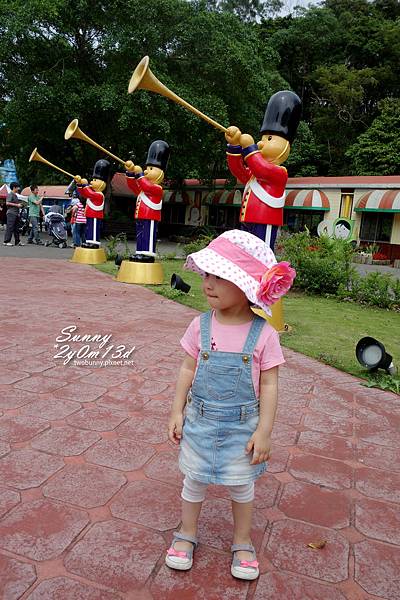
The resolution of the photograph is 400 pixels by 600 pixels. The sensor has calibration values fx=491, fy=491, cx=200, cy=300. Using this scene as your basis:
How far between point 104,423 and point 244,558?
138 cm

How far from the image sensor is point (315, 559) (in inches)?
74.5

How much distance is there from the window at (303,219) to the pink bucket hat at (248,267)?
58.2ft

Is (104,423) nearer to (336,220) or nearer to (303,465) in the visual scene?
(303,465)

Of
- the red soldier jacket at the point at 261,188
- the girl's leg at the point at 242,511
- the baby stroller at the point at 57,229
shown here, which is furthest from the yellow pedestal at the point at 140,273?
the baby stroller at the point at 57,229

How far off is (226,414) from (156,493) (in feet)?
2.51

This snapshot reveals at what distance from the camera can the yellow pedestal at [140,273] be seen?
8.33 metres

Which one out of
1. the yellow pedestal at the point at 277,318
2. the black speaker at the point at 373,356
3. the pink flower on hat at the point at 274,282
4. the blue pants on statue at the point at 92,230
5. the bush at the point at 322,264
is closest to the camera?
the pink flower on hat at the point at 274,282

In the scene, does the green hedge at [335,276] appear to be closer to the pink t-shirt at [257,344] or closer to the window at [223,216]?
→ the pink t-shirt at [257,344]

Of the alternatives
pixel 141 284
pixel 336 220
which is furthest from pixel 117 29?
pixel 141 284

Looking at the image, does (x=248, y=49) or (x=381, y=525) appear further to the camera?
(x=248, y=49)

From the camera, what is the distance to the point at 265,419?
5.63 feet

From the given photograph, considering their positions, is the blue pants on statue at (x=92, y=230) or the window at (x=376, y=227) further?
the window at (x=376, y=227)

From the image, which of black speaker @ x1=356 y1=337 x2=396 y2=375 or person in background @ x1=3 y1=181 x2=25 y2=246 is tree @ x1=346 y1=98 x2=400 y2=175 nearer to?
person in background @ x1=3 y1=181 x2=25 y2=246

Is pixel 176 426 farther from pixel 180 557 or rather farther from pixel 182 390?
pixel 180 557
